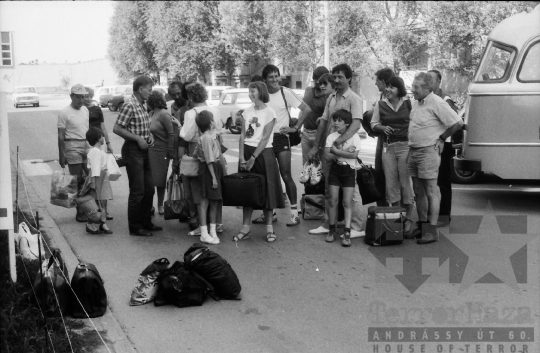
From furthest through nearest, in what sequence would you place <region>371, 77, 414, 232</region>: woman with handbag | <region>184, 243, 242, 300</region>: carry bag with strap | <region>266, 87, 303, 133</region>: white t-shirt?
<region>266, 87, 303, 133</region>: white t-shirt
<region>371, 77, 414, 232</region>: woman with handbag
<region>184, 243, 242, 300</region>: carry bag with strap

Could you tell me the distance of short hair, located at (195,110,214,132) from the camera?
798 centimetres

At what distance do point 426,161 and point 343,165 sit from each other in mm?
948

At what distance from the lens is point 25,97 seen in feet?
155

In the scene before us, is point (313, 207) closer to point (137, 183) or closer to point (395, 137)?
point (395, 137)

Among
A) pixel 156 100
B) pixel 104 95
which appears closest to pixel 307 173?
pixel 156 100

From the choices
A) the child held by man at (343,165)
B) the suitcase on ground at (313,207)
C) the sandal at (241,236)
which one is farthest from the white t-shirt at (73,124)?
the child held by man at (343,165)

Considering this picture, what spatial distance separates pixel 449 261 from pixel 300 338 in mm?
2676

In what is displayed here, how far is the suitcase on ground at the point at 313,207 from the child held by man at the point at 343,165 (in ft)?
3.74

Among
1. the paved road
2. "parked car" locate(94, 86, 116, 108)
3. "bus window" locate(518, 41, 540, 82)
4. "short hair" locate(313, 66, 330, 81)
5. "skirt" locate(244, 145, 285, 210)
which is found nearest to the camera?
the paved road

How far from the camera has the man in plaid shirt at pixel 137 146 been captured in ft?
27.0

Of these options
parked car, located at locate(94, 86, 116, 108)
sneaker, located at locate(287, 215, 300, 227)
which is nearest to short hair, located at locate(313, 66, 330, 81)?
sneaker, located at locate(287, 215, 300, 227)

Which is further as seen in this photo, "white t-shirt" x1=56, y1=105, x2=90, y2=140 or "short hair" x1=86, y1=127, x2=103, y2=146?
"white t-shirt" x1=56, y1=105, x2=90, y2=140

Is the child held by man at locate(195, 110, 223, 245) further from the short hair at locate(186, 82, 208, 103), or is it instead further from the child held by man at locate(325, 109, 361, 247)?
the child held by man at locate(325, 109, 361, 247)

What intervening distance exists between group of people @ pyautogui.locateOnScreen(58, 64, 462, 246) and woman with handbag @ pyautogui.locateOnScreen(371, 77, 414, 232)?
0.01 metres
